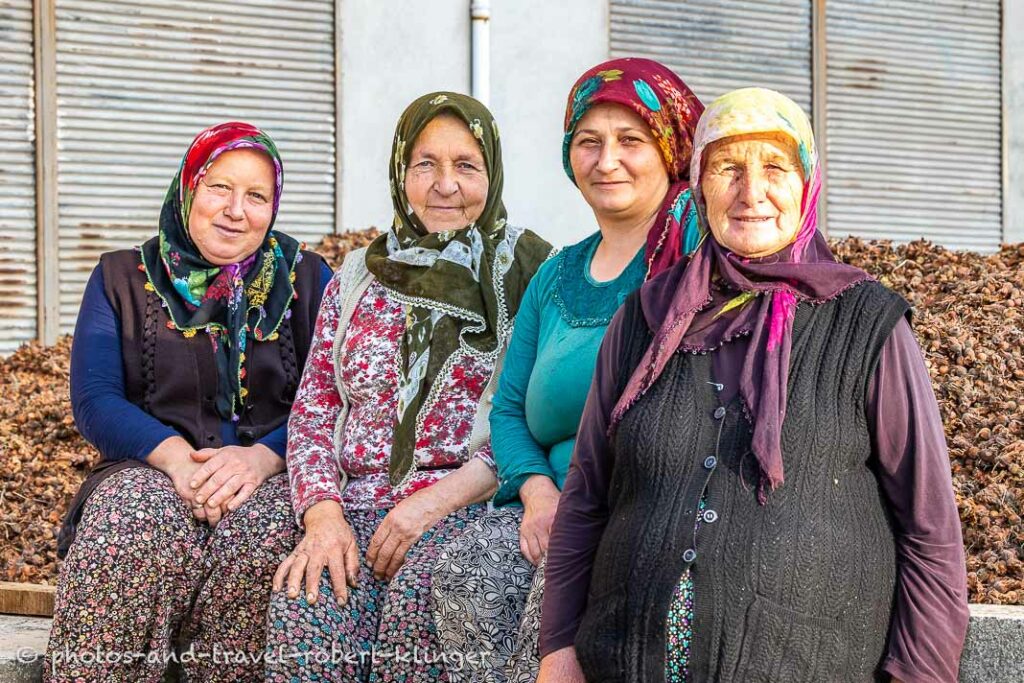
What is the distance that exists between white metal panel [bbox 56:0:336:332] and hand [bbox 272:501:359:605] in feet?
14.7

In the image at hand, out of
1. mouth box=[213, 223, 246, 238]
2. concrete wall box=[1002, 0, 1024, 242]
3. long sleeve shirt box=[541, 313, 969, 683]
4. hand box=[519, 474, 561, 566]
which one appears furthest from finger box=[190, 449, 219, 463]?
concrete wall box=[1002, 0, 1024, 242]

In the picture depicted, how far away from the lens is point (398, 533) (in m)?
3.30

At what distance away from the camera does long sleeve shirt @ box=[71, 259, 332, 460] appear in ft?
11.8

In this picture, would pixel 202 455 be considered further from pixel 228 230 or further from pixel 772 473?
pixel 772 473

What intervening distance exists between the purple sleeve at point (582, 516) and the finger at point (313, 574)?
0.84 metres

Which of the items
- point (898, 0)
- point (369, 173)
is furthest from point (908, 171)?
point (369, 173)

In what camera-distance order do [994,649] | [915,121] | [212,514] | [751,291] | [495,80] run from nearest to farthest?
[751,291] → [994,649] → [212,514] → [495,80] → [915,121]

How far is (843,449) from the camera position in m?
2.26

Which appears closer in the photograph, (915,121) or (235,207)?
(235,207)

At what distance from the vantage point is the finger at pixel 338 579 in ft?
10.5

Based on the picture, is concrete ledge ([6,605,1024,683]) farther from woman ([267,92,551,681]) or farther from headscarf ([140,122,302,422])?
headscarf ([140,122,302,422])

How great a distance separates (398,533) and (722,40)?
6039 mm

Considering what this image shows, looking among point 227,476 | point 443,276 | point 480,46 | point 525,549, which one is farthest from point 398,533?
point 480,46

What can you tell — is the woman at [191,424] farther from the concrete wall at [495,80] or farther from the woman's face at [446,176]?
the concrete wall at [495,80]
